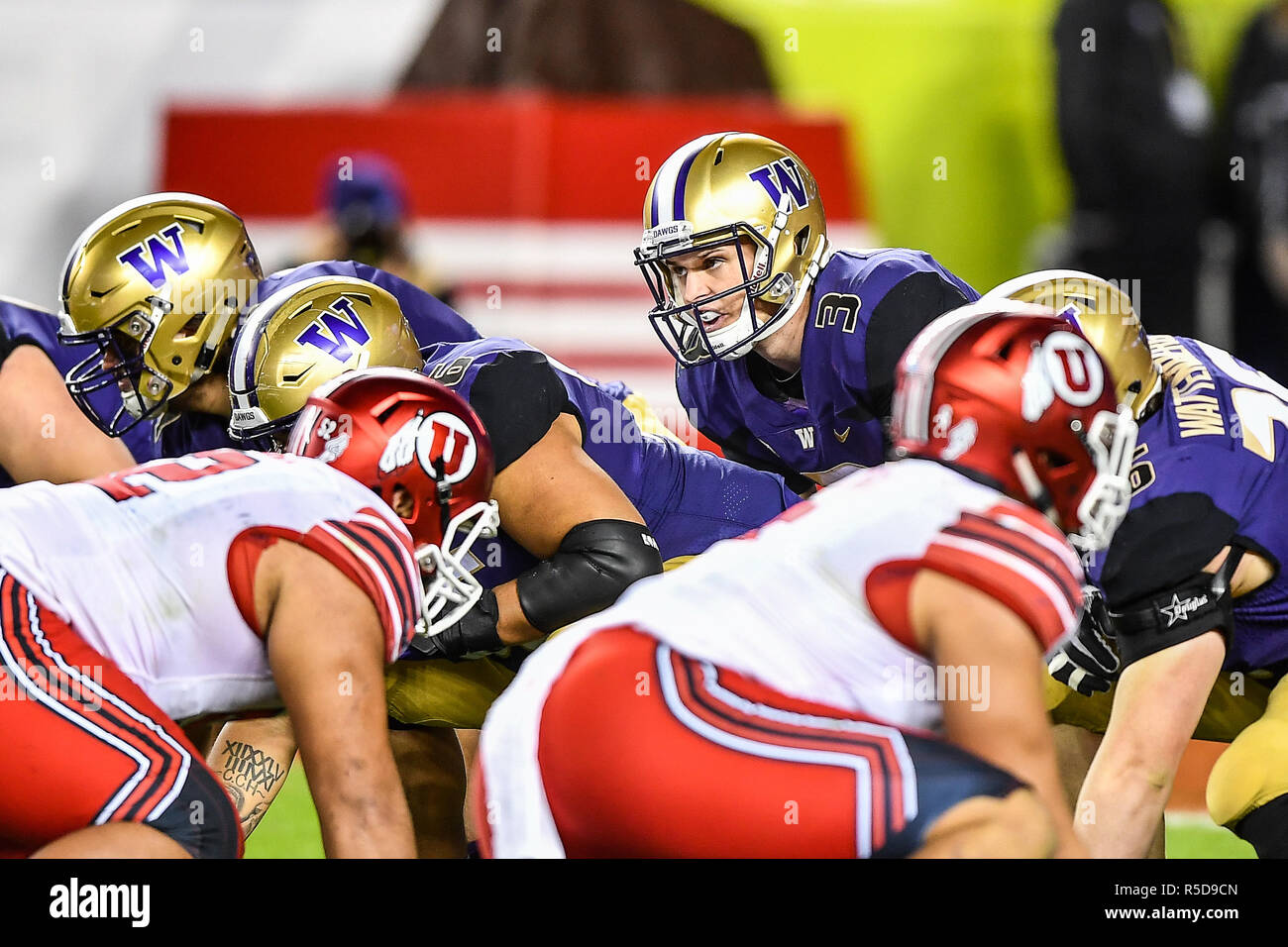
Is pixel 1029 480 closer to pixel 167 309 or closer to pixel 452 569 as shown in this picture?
pixel 452 569

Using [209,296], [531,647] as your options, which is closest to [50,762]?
[531,647]

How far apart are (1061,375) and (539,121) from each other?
17.3 ft

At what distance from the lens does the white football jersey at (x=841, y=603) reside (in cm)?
240

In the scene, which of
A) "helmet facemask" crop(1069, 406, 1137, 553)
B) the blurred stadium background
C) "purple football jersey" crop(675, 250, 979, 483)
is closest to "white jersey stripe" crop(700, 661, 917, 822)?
"helmet facemask" crop(1069, 406, 1137, 553)

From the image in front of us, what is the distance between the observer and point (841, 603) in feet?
8.04

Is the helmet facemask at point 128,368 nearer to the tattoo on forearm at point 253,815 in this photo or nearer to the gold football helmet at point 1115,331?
the tattoo on forearm at point 253,815

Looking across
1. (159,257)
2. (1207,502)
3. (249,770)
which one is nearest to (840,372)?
(1207,502)

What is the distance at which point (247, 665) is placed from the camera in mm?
2730

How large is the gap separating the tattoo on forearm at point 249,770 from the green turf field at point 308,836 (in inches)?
22.2

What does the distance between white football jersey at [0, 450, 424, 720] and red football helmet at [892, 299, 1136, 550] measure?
83cm
